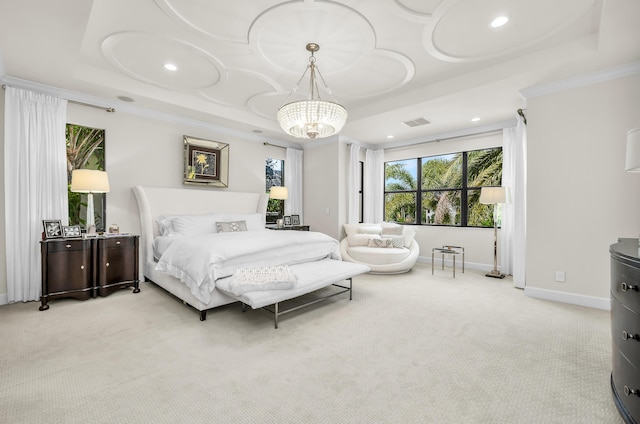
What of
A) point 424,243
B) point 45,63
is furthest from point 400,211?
point 45,63

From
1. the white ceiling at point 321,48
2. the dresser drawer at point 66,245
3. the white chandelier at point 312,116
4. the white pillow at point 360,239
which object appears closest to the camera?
the white ceiling at point 321,48

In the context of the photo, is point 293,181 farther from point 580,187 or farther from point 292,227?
point 580,187

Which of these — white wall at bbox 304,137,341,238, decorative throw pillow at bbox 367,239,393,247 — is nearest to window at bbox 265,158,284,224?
white wall at bbox 304,137,341,238

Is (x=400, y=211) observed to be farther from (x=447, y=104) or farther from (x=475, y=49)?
(x=475, y=49)

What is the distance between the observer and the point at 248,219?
207 inches

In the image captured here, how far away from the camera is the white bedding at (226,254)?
2.96 metres

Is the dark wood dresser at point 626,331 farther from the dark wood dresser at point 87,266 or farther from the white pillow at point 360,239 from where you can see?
the dark wood dresser at point 87,266

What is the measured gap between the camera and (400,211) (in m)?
6.82

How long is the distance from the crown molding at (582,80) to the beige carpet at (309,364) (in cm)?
260

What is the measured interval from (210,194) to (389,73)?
3.52 metres

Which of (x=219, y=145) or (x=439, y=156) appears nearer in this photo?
(x=219, y=145)

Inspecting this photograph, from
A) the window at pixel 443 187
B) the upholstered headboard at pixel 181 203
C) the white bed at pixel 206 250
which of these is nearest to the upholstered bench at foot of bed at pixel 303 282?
the white bed at pixel 206 250

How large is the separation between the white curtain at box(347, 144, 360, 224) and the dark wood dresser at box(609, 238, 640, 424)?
15.6 ft

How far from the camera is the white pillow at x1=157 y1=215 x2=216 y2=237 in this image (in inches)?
173
